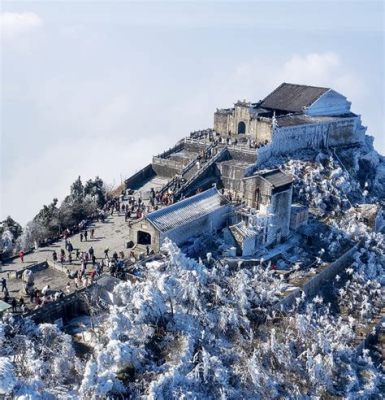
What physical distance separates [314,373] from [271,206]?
14.7 metres

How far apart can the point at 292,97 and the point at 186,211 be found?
2610 centimetres

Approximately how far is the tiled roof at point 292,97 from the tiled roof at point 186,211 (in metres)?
19.6

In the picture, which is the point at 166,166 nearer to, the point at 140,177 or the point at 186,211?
the point at 140,177

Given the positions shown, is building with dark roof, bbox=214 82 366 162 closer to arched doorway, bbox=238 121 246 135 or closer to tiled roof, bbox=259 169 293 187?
arched doorway, bbox=238 121 246 135

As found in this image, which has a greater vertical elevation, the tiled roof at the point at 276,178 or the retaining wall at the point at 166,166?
the retaining wall at the point at 166,166

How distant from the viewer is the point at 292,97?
6272 centimetres

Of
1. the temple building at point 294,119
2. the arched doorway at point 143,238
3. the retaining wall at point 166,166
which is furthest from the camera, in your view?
the temple building at point 294,119

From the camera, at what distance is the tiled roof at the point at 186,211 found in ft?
131

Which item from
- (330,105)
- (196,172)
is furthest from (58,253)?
(330,105)

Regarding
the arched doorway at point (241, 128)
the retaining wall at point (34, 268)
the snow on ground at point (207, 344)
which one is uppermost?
the arched doorway at point (241, 128)

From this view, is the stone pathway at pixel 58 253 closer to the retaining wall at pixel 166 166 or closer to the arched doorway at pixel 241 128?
the retaining wall at pixel 166 166

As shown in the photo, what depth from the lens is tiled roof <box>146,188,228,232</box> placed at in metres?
39.9

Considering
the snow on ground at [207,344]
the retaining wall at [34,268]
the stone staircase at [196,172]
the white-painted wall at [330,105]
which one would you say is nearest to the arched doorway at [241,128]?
the stone staircase at [196,172]

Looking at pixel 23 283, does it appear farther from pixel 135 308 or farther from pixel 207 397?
pixel 207 397
